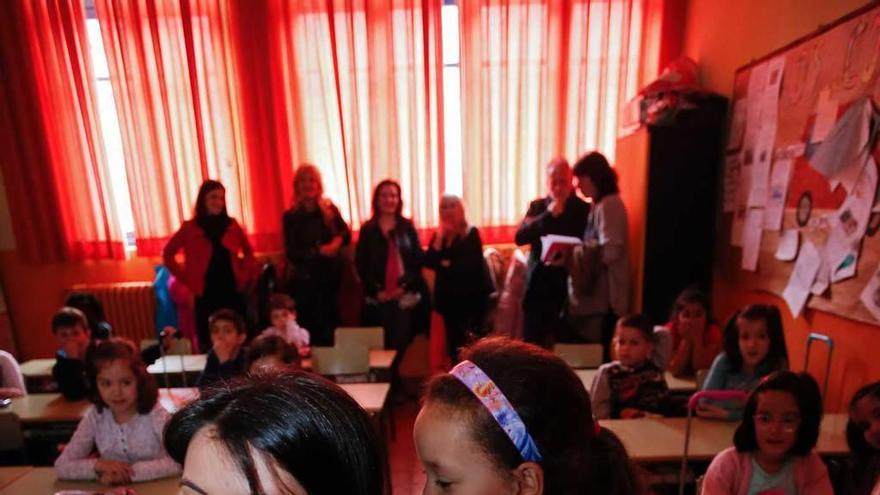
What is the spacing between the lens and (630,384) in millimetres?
1862

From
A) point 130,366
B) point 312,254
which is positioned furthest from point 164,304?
point 130,366

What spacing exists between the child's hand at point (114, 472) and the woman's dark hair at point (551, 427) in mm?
1271

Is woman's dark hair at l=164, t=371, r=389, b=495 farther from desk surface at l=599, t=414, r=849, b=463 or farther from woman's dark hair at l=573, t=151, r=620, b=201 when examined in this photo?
woman's dark hair at l=573, t=151, r=620, b=201

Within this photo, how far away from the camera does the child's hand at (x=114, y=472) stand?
4.71ft

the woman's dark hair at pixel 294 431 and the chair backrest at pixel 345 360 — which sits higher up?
the woman's dark hair at pixel 294 431

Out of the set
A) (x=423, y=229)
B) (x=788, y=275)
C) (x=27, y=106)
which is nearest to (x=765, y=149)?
(x=788, y=275)

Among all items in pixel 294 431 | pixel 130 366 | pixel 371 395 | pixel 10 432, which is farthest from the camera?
pixel 371 395

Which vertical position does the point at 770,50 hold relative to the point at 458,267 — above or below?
above

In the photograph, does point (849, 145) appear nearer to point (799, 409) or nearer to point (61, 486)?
point (799, 409)

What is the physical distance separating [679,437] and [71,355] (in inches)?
114

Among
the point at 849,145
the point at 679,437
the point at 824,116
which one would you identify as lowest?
the point at 679,437

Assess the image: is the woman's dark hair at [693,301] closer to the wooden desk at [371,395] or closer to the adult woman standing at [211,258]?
the wooden desk at [371,395]

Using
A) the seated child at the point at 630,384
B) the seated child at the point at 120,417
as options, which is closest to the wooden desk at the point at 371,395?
the seated child at the point at 120,417

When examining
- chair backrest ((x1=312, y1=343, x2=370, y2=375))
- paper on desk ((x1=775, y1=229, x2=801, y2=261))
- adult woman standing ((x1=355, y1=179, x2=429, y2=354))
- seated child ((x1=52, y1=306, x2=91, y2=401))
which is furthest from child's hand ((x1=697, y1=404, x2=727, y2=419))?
seated child ((x1=52, y1=306, x2=91, y2=401))
